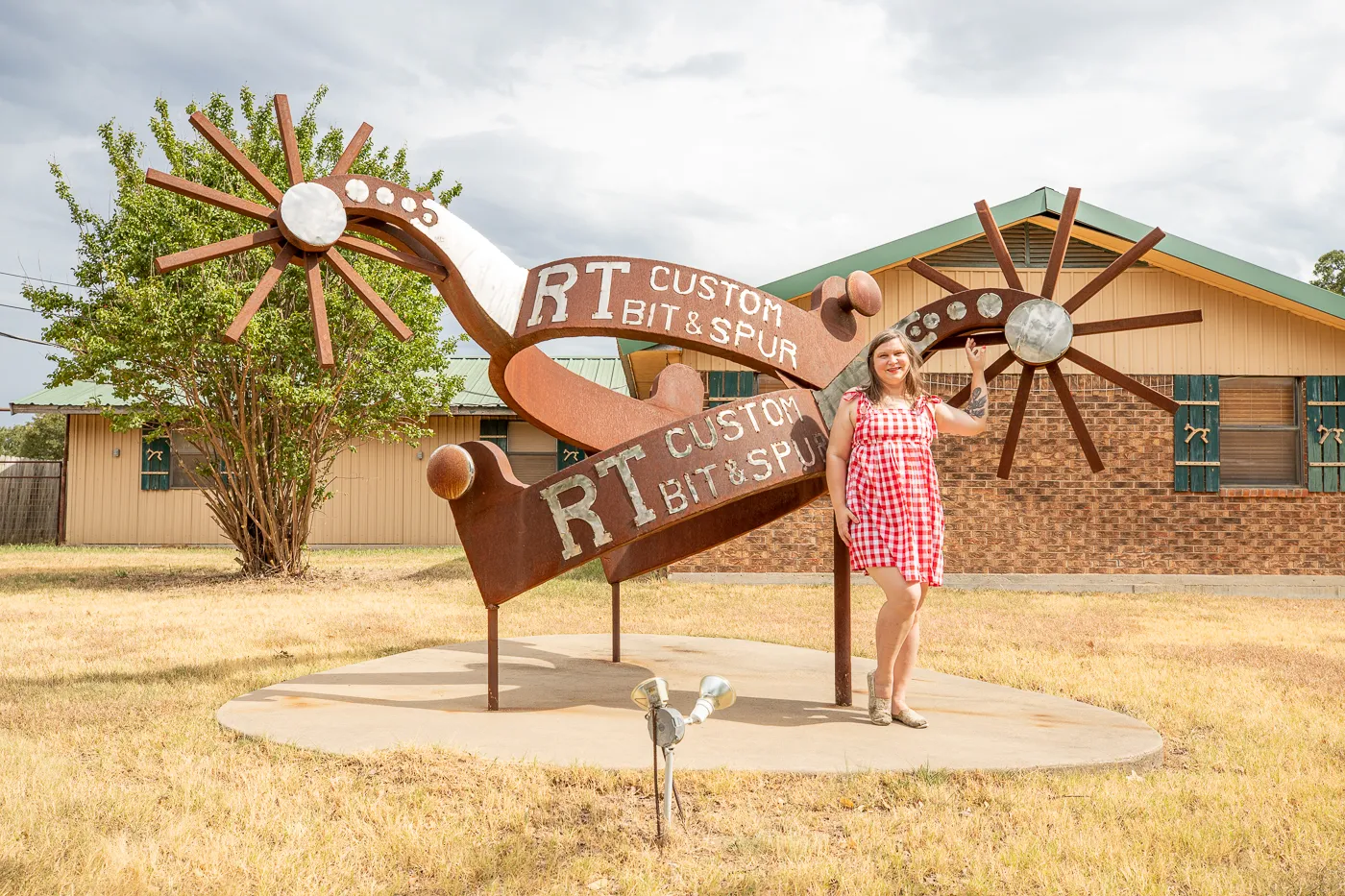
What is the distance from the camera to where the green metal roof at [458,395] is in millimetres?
17922

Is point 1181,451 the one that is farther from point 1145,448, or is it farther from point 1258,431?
point 1258,431

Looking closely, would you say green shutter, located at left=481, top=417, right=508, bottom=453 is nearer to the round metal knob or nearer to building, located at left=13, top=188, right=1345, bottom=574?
building, located at left=13, top=188, right=1345, bottom=574

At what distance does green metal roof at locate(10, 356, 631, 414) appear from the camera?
17922 mm

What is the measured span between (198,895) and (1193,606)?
984 centimetres

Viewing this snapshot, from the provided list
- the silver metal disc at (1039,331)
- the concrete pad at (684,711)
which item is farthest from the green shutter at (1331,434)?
the silver metal disc at (1039,331)

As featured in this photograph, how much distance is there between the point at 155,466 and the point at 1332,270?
28.9 metres

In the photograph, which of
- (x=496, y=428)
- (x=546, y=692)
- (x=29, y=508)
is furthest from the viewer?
(x=29, y=508)

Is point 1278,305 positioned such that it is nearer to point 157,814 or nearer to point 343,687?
point 343,687

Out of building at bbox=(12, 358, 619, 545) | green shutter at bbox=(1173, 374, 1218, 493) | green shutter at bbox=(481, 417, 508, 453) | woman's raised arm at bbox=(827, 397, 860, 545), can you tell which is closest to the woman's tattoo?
woman's raised arm at bbox=(827, 397, 860, 545)

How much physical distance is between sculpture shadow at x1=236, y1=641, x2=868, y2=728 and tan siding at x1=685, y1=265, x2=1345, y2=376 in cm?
636

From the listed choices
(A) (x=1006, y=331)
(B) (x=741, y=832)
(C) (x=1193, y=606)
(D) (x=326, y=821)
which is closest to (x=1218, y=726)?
(A) (x=1006, y=331)

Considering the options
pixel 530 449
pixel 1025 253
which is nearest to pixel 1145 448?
pixel 1025 253

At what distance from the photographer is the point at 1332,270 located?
27.0 m

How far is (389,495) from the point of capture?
18688 millimetres
